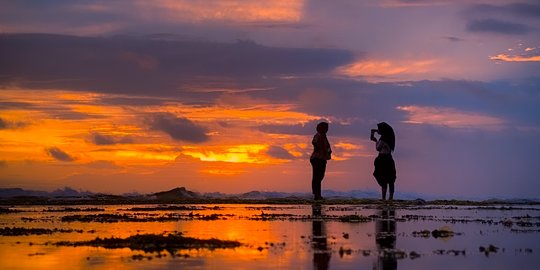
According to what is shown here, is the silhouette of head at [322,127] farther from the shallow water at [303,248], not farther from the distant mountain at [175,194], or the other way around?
the distant mountain at [175,194]

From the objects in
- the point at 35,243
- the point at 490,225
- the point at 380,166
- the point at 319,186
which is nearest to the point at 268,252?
the point at 35,243

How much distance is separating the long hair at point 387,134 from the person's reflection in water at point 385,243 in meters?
22.1

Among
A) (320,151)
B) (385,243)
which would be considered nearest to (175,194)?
(320,151)

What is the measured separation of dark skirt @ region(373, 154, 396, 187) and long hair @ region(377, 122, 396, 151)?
3.54 ft

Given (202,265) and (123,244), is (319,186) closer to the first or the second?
(123,244)

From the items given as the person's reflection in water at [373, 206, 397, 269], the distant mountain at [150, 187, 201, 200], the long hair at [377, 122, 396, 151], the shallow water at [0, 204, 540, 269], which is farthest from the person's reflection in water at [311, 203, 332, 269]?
the distant mountain at [150, 187, 201, 200]

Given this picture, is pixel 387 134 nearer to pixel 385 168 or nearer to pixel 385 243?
pixel 385 168

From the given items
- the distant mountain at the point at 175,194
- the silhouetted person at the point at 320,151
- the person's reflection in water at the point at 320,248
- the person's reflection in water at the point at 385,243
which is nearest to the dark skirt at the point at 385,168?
the silhouetted person at the point at 320,151

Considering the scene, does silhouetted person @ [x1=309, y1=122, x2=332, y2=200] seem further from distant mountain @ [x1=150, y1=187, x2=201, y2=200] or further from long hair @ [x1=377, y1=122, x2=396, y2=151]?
distant mountain @ [x1=150, y1=187, x2=201, y2=200]

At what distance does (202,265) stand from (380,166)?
147 feet

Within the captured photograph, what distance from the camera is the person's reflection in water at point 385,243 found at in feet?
73.9

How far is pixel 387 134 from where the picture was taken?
211ft

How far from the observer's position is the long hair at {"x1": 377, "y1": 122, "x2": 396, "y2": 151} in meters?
64.5

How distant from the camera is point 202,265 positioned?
853 inches
